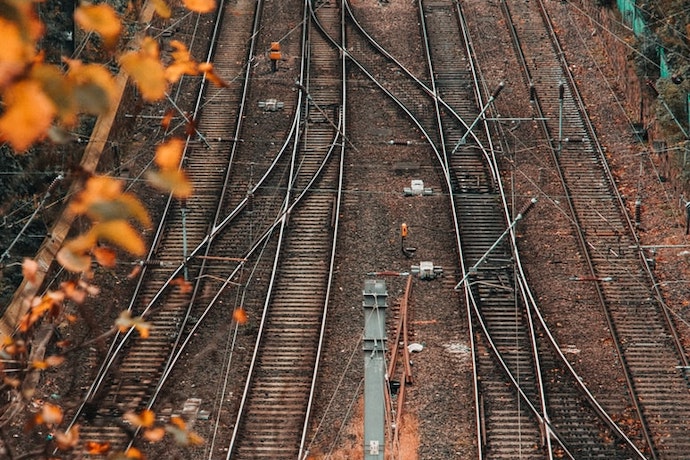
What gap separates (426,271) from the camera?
20281 mm

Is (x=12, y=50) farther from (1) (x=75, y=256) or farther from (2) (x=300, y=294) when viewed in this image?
(2) (x=300, y=294)

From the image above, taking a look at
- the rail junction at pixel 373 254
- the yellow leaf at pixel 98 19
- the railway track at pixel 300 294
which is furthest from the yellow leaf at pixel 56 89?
the railway track at pixel 300 294

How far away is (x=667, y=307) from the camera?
1939 cm

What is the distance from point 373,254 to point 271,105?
23.6 feet

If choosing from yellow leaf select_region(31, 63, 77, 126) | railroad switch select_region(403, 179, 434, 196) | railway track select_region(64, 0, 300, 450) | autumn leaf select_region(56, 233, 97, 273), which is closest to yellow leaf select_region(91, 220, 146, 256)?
autumn leaf select_region(56, 233, 97, 273)

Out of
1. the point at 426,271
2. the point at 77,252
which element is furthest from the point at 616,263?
the point at 77,252

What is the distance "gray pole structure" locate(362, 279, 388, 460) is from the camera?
10.1m

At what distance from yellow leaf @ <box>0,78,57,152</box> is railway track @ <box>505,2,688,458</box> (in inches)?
547

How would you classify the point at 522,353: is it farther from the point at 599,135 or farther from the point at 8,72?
the point at 8,72

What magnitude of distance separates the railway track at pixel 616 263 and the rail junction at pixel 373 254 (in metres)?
0.05

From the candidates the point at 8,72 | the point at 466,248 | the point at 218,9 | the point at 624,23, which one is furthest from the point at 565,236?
the point at 8,72

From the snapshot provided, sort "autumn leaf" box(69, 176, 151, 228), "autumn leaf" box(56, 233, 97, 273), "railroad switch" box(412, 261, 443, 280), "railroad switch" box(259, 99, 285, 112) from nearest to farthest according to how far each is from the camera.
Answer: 1. "autumn leaf" box(69, 176, 151, 228)
2. "autumn leaf" box(56, 233, 97, 273)
3. "railroad switch" box(412, 261, 443, 280)
4. "railroad switch" box(259, 99, 285, 112)

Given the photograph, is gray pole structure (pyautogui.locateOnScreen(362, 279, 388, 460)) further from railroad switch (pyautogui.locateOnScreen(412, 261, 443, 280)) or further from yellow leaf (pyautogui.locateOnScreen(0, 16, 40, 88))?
railroad switch (pyautogui.locateOnScreen(412, 261, 443, 280))

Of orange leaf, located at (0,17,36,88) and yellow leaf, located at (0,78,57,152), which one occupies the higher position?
orange leaf, located at (0,17,36,88)
